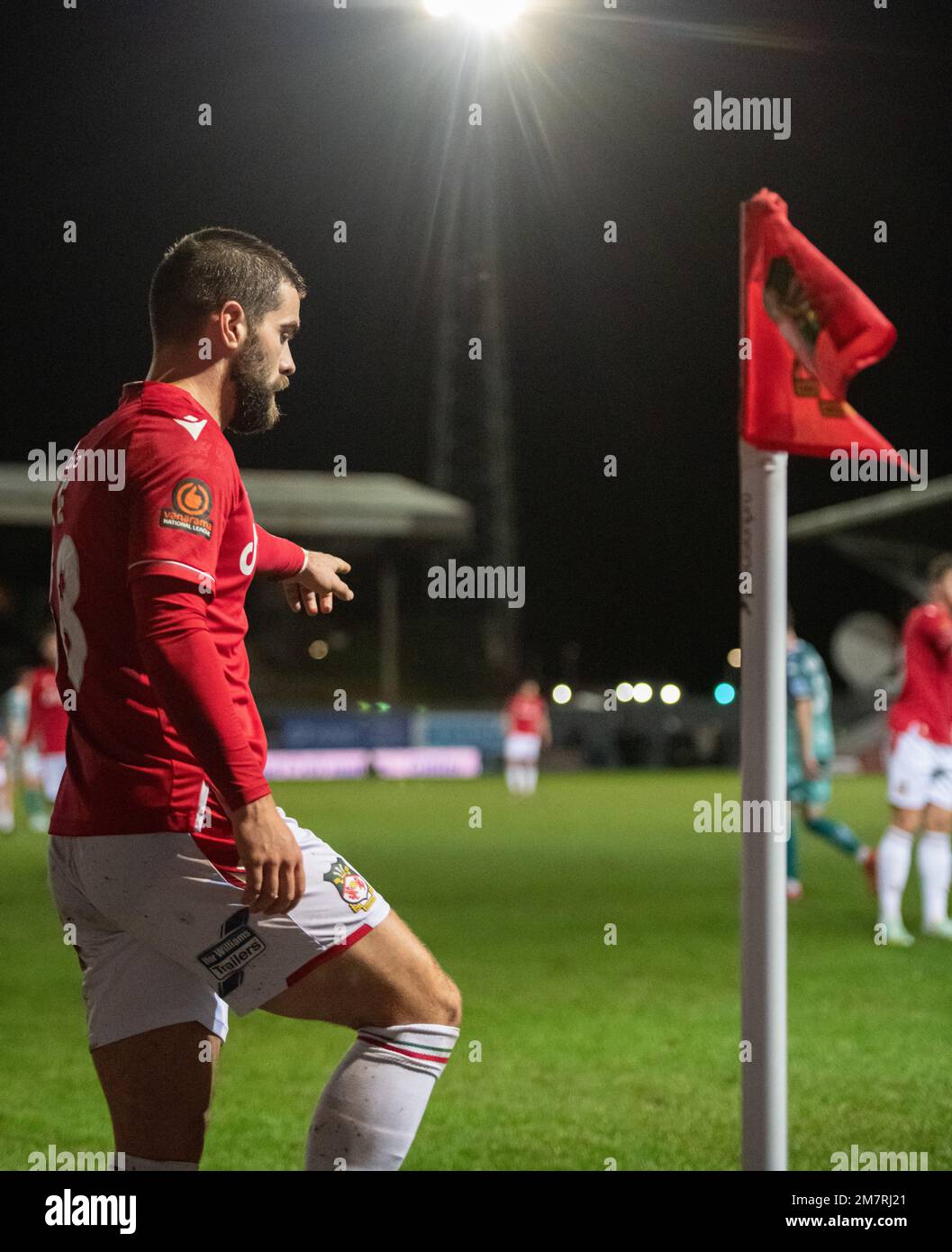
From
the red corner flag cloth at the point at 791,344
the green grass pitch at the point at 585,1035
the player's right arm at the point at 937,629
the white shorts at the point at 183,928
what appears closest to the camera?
the white shorts at the point at 183,928

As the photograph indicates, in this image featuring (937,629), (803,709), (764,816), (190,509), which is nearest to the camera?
(190,509)

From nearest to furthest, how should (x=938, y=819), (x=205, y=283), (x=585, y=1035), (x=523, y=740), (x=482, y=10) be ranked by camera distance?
(x=205, y=283), (x=585, y=1035), (x=482, y=10), (x=938, y=819), (x=523, y=740)

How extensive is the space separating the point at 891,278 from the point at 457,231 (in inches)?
900

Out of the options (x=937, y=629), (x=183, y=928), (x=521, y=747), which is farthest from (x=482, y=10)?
(x=521, y=747)

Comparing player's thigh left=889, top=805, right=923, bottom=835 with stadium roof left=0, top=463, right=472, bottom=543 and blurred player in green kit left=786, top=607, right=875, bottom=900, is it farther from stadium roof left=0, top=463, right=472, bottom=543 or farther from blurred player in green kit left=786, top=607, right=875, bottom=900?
stadium roof left=0, top=463, right=472, bottom=543

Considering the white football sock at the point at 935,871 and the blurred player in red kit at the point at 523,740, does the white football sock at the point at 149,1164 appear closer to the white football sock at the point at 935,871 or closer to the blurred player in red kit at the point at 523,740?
the white football sock at the point at 935,871

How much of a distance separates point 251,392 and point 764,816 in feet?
4.64

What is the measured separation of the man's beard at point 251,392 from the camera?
9.36 feet

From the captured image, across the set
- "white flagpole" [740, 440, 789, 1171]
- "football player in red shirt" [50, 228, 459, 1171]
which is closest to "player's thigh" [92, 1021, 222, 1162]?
"football player in red shirt" [50, 228, 459, 1171]

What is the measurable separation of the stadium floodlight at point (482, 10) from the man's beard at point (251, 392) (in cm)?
436

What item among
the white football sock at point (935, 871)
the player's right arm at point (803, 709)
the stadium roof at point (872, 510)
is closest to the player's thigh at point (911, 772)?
the white football sock at point (935, 871)

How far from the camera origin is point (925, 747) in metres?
8.31

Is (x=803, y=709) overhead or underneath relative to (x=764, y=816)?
underneath

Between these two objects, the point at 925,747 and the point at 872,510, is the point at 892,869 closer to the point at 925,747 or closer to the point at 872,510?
the point at 925,747
